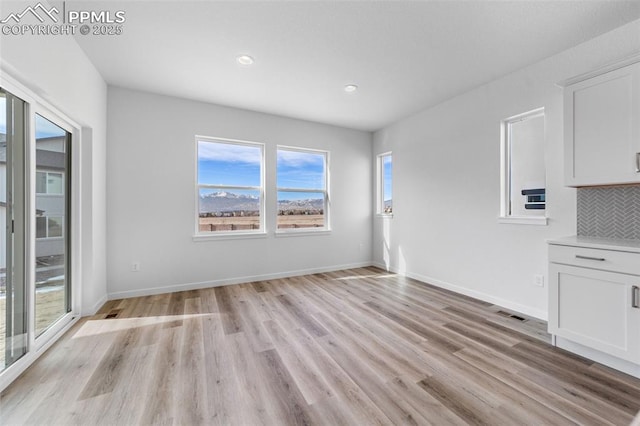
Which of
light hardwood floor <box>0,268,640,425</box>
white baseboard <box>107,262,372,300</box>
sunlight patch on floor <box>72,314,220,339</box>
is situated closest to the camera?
light hardwood floor <box>0,268,640,425</box>

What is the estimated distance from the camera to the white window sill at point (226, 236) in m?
3.82

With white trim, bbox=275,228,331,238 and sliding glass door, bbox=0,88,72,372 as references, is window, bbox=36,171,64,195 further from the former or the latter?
white trim, bbox=275,228,331,238

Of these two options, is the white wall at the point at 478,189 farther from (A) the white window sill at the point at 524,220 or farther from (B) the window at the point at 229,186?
(B) the window at the point at 229,186

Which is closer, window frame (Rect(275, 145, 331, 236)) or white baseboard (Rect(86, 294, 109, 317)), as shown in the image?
white baseboard (Rect(86, 294, 109, 317))

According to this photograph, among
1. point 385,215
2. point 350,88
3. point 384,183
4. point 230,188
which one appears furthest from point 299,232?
point 350,88

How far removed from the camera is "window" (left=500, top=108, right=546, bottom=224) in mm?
2840

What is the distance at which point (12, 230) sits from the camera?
1.83 metres

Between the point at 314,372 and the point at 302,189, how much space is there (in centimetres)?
322

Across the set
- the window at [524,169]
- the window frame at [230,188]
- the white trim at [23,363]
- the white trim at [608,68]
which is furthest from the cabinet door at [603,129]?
the white trim at [23,363]

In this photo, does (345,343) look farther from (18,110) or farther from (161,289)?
(18,110)

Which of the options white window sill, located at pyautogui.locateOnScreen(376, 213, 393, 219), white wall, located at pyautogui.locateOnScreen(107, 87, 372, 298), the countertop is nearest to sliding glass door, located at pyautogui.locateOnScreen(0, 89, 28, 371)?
white wall, located at pyautogui.locateOnScreen(107, 87, 372, 298)

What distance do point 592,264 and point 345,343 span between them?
2006 millimetres

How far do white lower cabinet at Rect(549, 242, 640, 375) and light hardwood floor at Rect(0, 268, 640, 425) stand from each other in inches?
6.9

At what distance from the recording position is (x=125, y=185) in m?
3.38
